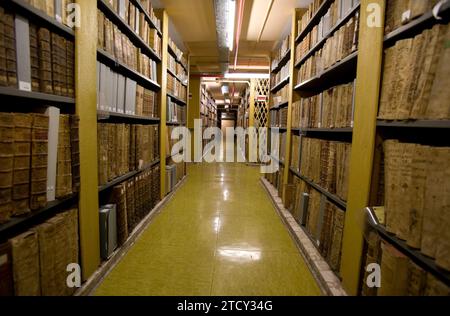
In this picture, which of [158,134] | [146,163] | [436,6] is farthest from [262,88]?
[436,6]

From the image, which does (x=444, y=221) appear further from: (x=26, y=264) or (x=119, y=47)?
(x=119, y=47)

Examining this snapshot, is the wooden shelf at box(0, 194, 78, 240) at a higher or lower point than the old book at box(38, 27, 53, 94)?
lower

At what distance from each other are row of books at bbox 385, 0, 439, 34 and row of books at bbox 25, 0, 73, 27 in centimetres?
158

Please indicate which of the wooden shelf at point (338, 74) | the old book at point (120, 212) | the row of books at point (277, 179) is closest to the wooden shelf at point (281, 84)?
the wooden shelf at point (338, 74)

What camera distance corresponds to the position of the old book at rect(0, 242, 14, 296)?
0.87 m

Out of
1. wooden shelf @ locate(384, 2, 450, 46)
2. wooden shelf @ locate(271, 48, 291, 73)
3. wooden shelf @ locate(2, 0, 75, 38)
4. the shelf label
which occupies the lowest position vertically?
the shelf label

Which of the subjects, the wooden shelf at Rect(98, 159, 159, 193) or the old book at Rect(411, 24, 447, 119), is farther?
the wooden shelf at Rect(98, 159, 159, 193)

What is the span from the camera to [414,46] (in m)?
0.94

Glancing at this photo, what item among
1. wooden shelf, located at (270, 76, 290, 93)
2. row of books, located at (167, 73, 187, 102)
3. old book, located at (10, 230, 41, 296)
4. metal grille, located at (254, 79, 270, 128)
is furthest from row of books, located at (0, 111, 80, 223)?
metal grille, located at (254, 79, 270, 128)

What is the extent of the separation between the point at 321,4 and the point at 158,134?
2.21 metres

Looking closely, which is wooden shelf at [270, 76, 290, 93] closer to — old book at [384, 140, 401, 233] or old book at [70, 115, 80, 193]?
old book at [384, 140, 401, 233]

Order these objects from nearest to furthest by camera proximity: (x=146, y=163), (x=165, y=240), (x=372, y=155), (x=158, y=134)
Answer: (x=372, y=155) → (x=165, y=240) → (x=146, y=163) → (x=158, y=134)

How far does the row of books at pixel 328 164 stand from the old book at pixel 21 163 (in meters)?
1.65

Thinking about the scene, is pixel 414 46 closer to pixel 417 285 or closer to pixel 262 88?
pixel 417 285
